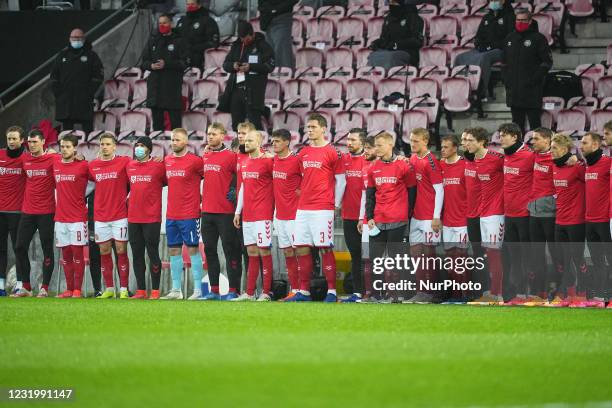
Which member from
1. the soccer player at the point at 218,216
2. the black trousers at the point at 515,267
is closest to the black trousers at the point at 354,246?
the soccer player at the point at 218,216

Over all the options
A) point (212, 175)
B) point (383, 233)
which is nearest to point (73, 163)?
point (212, 175)

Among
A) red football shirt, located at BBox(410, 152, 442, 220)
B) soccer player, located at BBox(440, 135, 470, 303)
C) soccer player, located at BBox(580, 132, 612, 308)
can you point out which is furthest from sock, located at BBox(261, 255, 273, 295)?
soccer player, located at BBox(580, 132, 612, 308)

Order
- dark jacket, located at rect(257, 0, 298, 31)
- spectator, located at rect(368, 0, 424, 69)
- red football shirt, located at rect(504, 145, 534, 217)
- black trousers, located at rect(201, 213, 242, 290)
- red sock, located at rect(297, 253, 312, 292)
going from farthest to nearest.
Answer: dark jacket, located at rect(257, 0, 298, 31)
spectator, located at rect(368, 0, 424, 69)
black trousers, located at rect(201, 213, 242, 290)
red sock, located at rect(297, 253, 312, 292)
red football shirt, located at rect(504, 145, 534, 217)

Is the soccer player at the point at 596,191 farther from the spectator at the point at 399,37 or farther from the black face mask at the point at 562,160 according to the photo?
the spectator at the point at 399,37

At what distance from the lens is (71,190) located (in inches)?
610

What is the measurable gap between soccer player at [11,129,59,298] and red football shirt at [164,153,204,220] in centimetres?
177

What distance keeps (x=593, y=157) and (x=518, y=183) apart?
3.19 feet

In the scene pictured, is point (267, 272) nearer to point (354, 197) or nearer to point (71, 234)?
point (354, 197)

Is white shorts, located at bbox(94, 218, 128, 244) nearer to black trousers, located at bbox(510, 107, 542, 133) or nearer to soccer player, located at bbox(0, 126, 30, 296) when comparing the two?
soccer player, located at bbox(0, 126, 30, 296)

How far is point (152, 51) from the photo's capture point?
2062 cm

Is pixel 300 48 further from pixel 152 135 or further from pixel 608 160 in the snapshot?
pixel 608 160

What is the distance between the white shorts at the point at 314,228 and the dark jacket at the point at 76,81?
7632 millimetres

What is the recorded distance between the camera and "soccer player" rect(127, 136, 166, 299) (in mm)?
15078

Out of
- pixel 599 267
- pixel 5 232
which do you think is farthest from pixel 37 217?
pixel 599 267
